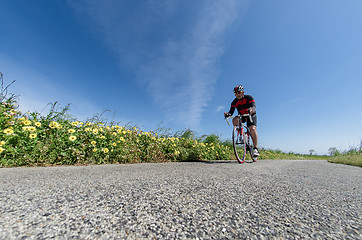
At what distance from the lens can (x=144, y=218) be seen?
0.95 meters

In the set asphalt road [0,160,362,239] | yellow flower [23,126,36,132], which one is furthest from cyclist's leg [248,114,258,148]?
yellow flower [23,126,36,132]

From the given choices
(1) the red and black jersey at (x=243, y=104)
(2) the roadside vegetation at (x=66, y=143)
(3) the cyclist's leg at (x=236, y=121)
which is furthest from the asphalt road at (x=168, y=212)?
(1) the red and black jersey at (x=243, y=104)

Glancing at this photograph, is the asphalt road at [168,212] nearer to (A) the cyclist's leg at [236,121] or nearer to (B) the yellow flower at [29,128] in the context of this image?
(B) the yellow flower at [29,128]

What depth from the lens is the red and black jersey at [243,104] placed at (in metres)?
4.50

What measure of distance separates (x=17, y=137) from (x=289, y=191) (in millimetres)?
4025

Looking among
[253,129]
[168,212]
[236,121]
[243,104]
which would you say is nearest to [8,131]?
[168,212]

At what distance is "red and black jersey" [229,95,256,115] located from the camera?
450 cm

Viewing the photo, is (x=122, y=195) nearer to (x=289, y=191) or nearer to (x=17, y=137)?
(x=289, y=191)

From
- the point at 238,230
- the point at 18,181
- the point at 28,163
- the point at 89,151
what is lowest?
the point at 238,230

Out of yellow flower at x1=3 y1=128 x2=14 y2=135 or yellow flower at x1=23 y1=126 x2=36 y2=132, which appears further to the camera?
yellow flower at x1=23 y1=126 x2=36 y2=132

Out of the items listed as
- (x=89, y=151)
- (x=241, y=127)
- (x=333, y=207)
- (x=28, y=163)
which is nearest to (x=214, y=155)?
(x=241, y=127)

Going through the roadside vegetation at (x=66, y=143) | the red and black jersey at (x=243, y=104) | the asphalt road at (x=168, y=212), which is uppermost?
the red and black jersey at (x=243, y=104)

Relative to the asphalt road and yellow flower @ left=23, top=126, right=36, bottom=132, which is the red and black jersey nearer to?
the asphalt road

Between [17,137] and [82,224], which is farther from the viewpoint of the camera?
[17,137]
